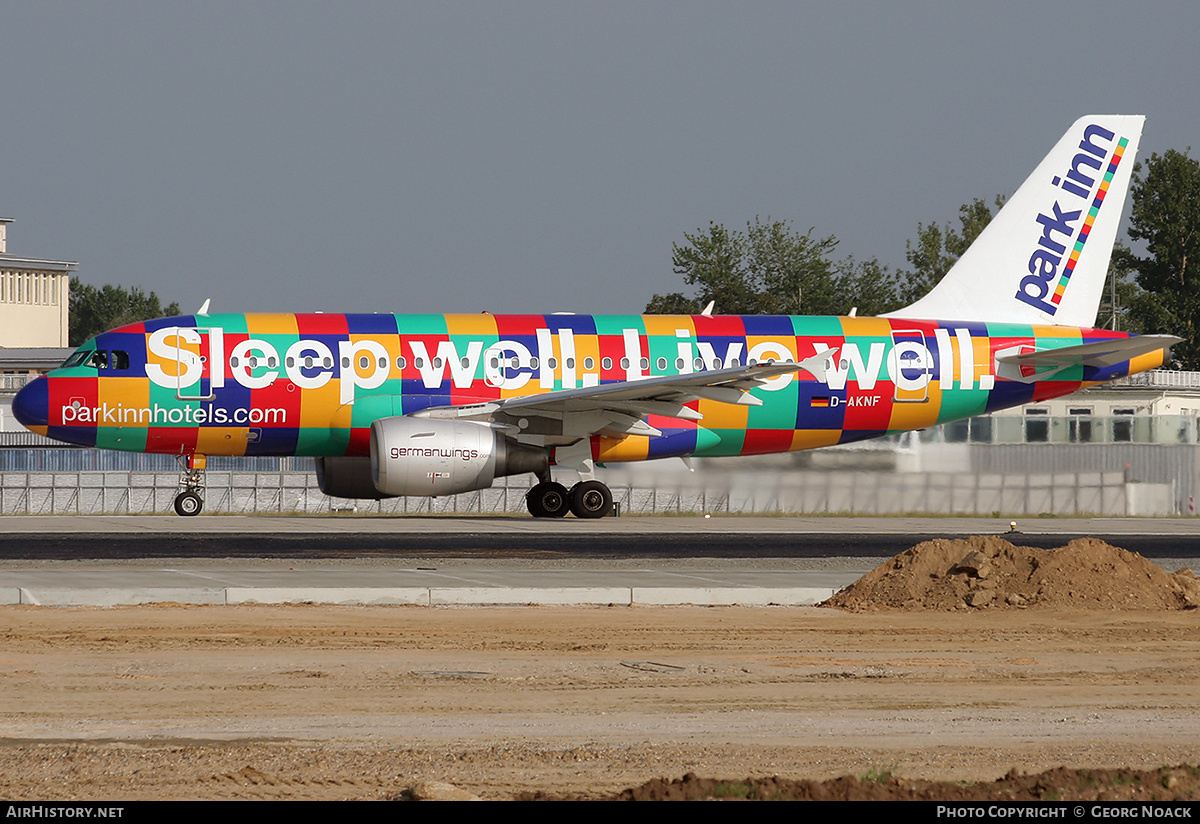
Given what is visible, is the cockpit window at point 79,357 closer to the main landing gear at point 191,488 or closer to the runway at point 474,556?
the main landing gear at point 191,488

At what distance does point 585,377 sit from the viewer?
28766mm

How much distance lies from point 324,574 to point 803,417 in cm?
1468

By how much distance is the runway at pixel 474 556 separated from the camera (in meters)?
15.1

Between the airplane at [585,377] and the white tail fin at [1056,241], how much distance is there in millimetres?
44

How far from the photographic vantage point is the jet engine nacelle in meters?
25.6

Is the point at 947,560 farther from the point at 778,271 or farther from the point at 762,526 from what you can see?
the point at 778,271

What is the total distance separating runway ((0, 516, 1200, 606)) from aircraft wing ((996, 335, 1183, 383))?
3.18 metres

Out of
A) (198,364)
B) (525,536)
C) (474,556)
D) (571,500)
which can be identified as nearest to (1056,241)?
(571,500)

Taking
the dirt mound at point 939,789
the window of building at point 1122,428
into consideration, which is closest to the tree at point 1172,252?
the window of building at point 1122,428

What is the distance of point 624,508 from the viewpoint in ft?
115

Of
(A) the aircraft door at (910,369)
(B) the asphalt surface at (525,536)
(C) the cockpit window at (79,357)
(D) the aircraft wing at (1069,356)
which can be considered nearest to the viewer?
(B) the asphalt surface at (525,536)

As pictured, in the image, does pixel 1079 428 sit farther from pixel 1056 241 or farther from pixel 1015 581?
pixel 1015 581

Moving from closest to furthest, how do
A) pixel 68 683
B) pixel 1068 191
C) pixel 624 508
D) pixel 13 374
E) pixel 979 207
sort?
pixel 68 683 < pixel 1068 191 < pixel 624 508 < pixel 13 374 < pixel 979 207

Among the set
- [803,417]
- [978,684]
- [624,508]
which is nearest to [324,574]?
[978,684]
